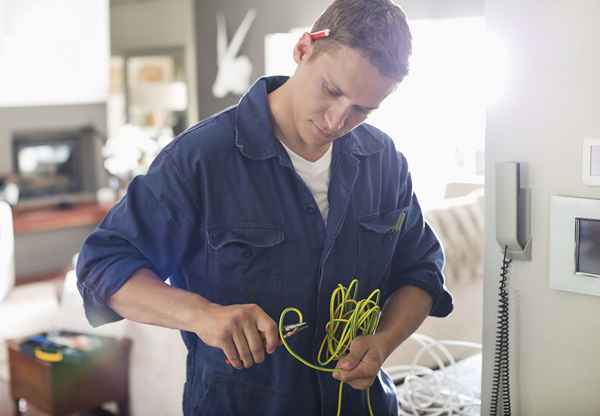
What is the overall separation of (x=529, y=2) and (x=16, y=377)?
2.59m

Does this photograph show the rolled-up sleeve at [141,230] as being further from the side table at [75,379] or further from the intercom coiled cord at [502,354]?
the side table at [75,379]

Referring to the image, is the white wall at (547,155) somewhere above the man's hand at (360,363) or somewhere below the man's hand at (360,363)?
above

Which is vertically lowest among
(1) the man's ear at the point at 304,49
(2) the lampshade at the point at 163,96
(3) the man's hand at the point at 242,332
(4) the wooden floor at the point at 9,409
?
(4) the wooden floor at the point at 9,409

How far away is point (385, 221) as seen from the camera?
1359 mm

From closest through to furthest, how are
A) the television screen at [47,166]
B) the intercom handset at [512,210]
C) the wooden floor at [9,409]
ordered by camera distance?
the intercom handset at [512,210], the wooden floor at [9,409], the television screen at [47,166]

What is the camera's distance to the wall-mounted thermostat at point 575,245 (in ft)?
4.02

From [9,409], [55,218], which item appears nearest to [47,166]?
[55,218]

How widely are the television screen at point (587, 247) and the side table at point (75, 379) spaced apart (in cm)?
217

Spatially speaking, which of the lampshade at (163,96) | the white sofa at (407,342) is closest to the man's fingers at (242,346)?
the white sofa at (407,342)

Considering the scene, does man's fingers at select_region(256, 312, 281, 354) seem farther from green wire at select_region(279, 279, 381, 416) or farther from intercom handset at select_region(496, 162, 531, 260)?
intercom handset at select_region(496, 162, 531, 260)

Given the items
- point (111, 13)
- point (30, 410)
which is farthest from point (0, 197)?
point (30, 410)

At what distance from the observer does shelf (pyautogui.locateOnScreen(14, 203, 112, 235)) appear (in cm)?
616

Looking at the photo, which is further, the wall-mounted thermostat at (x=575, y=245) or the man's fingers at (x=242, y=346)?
the wall-mounted thermostat at (x=575, y=245)

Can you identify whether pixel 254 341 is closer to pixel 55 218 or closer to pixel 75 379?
pixel 75 379
